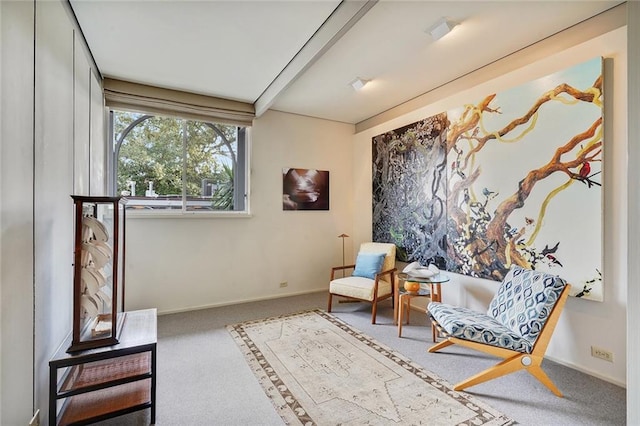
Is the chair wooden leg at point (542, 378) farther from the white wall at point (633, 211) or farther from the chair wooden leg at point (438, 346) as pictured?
the chair wooden leg at point (438, 346)

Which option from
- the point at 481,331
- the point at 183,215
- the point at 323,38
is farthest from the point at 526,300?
the point at 183,215

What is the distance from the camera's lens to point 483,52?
2.78 m

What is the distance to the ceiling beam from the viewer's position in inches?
80.3

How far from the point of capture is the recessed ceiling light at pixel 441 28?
2305 mm

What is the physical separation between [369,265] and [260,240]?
159cm

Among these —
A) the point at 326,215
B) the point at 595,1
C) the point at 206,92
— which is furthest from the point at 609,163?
the point at 206,92

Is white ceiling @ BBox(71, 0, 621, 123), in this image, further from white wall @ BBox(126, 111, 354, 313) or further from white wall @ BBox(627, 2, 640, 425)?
white wall @ BBox(126, 111, 354, 313)

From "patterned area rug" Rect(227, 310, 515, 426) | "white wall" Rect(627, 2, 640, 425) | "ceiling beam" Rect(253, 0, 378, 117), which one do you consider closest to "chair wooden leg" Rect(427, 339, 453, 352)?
"patterned area rug" Rect(227, 310, 515, 426)

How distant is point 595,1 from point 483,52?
0.79 metres

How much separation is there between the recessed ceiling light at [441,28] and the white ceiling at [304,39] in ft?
0.13

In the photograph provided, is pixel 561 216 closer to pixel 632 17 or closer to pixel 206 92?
pixel 632 17

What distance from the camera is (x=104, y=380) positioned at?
1.75 meters

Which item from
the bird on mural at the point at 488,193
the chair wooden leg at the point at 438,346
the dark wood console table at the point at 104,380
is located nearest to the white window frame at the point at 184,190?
the dark wood console table at the point at 104,380

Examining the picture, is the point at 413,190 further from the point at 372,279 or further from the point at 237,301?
the point at 237,301
